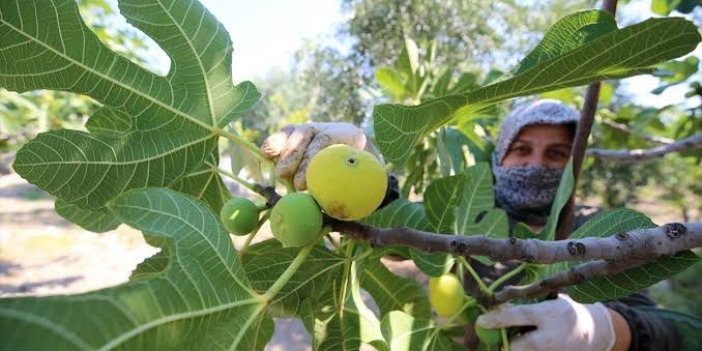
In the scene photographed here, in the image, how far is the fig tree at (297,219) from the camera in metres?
0.81

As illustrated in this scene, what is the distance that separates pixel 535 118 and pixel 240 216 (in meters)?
2.46

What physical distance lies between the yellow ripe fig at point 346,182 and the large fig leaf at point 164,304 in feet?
0.60

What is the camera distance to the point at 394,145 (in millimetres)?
863

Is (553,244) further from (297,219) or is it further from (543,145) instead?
(543,145)

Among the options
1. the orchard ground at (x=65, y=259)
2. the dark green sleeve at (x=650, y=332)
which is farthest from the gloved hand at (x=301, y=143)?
the orchard ground at (x=65, y=259)

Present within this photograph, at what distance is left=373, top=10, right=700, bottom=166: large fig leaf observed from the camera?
0.70 meters

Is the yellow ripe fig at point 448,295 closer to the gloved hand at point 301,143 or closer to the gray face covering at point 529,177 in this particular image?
the gloved hand at point 301,143

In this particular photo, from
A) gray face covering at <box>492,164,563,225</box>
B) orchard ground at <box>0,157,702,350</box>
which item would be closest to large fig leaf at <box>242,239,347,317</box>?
gray face covering at <box>492,164,563,225</box>

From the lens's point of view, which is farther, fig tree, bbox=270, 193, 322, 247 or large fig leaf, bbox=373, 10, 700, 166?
fig tree, bbox=270, 193, 322, 247

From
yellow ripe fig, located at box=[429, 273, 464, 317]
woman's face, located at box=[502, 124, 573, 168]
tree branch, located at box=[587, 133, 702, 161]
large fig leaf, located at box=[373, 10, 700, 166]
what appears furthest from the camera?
woman's face, located at box=[502, 124, 573, 168]

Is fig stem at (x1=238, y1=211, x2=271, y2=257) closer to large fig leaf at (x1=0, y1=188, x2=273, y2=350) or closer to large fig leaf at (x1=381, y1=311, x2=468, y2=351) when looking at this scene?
large fig leaf at (x1=0, y1=188, x2=273, y2=350)

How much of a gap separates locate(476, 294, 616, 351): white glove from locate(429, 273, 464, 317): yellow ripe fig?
0.08 meters

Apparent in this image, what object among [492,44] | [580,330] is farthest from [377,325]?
[492,44]

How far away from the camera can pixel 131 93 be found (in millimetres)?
940
